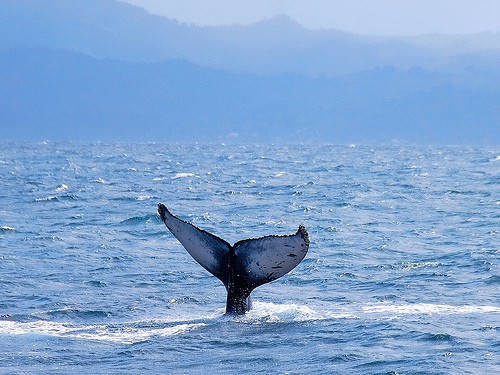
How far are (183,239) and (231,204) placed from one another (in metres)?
18.5

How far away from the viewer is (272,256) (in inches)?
376

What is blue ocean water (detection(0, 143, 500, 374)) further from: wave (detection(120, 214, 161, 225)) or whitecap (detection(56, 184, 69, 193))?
whitecap (detection(56, 184, 69, 193))

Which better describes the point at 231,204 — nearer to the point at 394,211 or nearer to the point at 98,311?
the point at 394,211

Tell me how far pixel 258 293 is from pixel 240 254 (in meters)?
3.37

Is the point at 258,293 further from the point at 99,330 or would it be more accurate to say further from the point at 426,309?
the point at 99,330

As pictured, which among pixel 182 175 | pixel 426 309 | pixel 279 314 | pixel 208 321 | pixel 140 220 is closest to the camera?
pixel 208 321

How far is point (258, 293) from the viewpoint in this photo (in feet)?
42.8

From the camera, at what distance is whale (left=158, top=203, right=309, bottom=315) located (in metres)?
9.46

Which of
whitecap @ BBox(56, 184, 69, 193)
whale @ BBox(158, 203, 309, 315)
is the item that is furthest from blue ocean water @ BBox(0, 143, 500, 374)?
whitecap @ BBox(56, 184, 69, 193)

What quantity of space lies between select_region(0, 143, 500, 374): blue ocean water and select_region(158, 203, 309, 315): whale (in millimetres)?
686

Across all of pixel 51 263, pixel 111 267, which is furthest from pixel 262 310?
pixel 51 263

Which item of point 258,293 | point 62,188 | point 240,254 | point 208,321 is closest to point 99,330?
point 208,321

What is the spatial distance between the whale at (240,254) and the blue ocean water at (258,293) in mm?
686

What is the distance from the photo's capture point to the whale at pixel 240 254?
31.0ft
